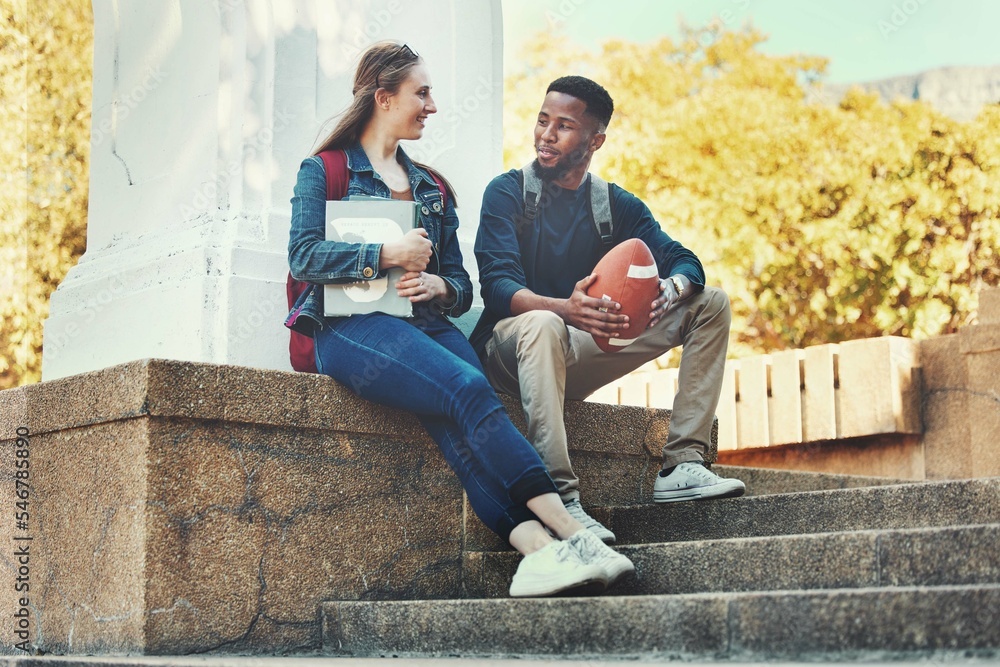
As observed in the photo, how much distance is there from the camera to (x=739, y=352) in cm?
1466

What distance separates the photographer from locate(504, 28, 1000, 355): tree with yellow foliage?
1234cm

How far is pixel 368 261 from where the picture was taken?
4.05 m

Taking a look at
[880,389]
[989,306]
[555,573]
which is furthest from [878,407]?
[555,573]

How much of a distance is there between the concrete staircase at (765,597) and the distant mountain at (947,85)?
33.0 m

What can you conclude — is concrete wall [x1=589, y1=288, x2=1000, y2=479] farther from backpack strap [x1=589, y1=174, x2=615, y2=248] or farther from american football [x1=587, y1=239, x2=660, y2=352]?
american football [x1=587, y1=239, x2=660, y2=352]

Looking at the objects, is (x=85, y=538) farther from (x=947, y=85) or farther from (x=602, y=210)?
(x=947, y=85)

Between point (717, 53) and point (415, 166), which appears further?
point (717, 53)

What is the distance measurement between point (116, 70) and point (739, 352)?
10272mm

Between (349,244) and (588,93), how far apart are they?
126cm

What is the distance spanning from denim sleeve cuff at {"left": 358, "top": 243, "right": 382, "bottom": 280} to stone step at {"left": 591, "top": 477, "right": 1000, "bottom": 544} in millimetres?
1197

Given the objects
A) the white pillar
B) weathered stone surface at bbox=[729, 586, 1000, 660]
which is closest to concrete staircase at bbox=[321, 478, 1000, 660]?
weathered stone surface at bbox=[729, 586, 1000, 660]

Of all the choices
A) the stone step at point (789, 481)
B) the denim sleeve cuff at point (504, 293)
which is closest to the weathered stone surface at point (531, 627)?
the denim sleeve cuff at point (504, 293)

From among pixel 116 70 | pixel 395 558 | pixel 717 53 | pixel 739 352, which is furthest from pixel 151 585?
pixel 717 53

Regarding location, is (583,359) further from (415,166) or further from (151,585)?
(151,585)
